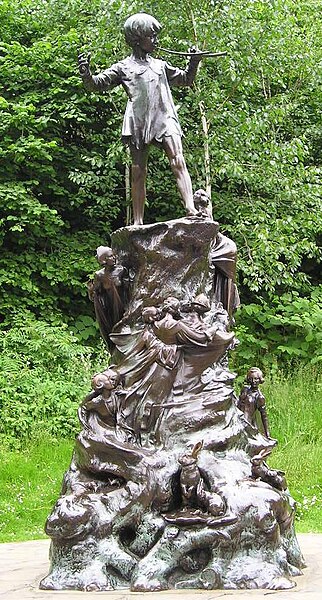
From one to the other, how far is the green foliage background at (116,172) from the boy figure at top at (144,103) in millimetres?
5018

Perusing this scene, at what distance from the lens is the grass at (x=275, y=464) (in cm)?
993

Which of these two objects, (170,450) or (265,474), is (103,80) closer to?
(170,450)

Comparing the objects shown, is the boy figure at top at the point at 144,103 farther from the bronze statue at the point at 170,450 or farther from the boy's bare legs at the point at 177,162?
the bronze statue at the point at 170,450

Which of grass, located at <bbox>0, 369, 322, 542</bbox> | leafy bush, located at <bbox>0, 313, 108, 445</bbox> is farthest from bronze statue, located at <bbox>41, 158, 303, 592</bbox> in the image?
leafy bush, located at <bbox>0, 313, 108, 445</bbox>

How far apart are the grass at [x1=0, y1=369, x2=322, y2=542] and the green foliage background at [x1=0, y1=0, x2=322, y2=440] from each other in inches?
20.8

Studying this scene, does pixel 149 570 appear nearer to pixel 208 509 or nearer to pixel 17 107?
pixel 208 509

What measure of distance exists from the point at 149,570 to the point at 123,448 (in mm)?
859

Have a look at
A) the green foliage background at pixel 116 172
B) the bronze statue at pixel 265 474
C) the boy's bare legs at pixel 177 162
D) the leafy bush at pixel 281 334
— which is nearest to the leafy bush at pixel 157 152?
the green foliage background at pixel 116 172

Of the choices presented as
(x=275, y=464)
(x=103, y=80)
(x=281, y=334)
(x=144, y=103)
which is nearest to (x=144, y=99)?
(x=144, y=103)

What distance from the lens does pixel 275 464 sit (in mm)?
11070

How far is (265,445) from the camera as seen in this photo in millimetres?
6824

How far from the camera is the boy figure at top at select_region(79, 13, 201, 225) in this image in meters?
7.35

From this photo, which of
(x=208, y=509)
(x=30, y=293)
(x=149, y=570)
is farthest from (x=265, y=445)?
(x=30, y=293)

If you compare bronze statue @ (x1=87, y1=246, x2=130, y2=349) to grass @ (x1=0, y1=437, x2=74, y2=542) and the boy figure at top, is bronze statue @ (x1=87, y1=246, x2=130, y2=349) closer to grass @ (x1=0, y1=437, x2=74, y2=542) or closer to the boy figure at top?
the boy figure at top
